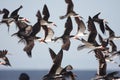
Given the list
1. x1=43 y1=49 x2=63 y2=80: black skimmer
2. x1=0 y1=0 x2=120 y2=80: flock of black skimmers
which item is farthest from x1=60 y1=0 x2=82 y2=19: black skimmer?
x1=43 y1=49 x2=63 y2=80: black skimmer

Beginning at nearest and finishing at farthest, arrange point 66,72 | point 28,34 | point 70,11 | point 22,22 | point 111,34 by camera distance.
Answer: point 66,72, point 28,34, point 22,22, point 70,11, point 111,34

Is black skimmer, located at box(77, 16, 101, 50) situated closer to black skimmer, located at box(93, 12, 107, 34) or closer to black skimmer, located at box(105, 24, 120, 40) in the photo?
black skimmer, located at box(93, 12, 107, 34)

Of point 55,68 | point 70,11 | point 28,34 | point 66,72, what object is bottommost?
point 66,72

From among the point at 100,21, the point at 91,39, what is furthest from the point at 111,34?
the point at 91,39

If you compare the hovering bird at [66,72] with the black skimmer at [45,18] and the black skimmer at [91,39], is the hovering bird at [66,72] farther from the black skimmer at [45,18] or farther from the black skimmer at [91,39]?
the black skimmer at [45,18]

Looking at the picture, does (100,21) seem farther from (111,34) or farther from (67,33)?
(111,34)

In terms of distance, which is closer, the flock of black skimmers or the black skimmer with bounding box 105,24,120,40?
the flock of black skimmers

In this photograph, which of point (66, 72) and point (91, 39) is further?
point (91, 39)

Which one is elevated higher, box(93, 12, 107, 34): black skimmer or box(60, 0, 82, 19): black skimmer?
box(60, 0, 82, 19): black skimmer

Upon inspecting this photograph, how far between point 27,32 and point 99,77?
395 centimetres

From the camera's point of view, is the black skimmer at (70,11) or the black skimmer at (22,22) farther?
the black skimmer at (70,11)

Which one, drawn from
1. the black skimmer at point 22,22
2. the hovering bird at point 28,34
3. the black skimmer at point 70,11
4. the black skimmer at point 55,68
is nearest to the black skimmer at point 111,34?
the black skimmer at point 70,11

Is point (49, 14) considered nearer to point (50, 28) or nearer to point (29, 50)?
point (50, 28)

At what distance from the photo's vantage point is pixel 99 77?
57.4 feet
